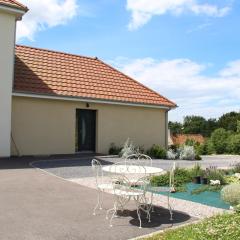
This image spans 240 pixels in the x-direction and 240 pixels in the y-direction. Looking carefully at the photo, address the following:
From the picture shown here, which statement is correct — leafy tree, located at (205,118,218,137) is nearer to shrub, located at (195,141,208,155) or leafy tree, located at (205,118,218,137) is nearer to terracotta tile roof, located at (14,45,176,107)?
shrub, located at (195,141,208,155)

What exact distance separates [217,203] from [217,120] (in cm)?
4545

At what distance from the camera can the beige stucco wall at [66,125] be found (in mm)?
18359

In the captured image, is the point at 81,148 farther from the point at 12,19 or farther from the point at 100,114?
the point at 12,19

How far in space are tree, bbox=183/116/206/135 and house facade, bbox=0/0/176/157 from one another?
102ft

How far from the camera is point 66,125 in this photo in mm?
19781

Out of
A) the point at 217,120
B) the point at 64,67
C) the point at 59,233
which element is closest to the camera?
the point at 59,233

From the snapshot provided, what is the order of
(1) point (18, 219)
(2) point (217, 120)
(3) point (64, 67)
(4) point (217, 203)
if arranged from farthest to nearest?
(2) point (217, 120)
(3) point (64, 67)
(4) point (217, 203)
(1) point (18, 219)

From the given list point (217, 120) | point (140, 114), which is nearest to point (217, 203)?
point (140, 114)

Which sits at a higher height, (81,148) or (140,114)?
(140,114)

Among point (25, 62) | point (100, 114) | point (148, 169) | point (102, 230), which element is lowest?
point (102, 230)

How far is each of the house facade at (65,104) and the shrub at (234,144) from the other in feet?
18.8

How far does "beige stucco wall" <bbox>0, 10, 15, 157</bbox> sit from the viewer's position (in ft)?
52.9

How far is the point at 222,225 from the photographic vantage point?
229 inches

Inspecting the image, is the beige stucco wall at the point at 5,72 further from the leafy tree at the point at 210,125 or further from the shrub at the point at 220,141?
the leafy tree at the point at 210,125
